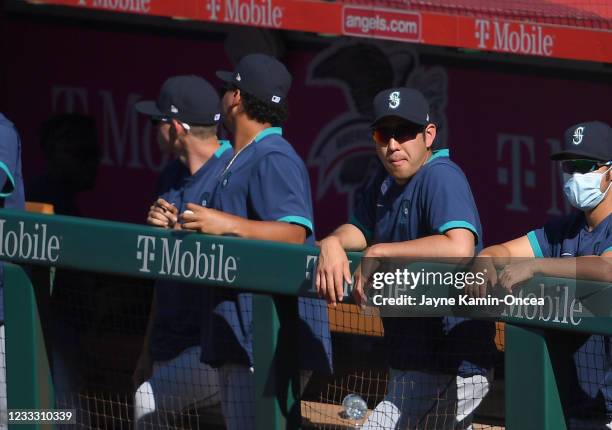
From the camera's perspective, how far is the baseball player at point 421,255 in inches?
125

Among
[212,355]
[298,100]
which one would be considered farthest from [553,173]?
[212,355]

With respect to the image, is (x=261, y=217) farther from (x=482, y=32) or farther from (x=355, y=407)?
A: (x=482, y=32)

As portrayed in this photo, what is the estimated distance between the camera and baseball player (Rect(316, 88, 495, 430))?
3.18 metres

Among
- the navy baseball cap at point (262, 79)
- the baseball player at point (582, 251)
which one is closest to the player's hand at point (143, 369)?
the navy baseball cap at point (262, 79)

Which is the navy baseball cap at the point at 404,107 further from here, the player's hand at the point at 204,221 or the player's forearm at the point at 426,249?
the player's hand at the point at 204,221

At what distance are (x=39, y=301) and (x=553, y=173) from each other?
9.81 feet

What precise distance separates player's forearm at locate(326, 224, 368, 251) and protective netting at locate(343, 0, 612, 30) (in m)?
1.44

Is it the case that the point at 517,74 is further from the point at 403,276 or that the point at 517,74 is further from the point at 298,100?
the point at 403,276

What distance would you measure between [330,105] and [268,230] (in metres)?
3.13

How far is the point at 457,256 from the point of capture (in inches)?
124

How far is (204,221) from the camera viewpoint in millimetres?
3367

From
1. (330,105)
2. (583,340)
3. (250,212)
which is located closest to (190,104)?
(250,212)

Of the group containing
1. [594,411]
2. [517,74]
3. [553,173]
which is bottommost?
[594,411]

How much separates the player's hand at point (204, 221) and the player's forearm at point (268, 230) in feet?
0.10
